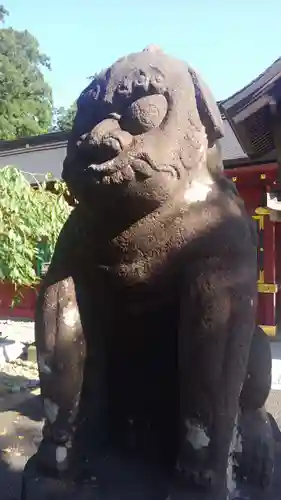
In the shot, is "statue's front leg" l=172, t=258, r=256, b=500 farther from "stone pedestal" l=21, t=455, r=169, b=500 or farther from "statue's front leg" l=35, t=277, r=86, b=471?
"statue's front leg" l=35, t=277, r=86, b=471

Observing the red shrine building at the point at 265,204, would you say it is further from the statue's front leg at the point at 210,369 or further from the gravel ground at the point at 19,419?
the statue's front leg at the point at 210,369

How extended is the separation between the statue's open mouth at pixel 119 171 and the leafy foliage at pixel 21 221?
3043 millimetres

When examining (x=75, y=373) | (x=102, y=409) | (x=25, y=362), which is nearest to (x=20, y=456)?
(x=102, y=409)

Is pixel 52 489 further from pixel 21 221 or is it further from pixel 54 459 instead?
pixel 21 221

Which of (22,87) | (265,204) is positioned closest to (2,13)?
(22,87)

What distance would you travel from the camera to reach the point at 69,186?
1.38 meters

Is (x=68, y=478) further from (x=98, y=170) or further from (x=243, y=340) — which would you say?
(x=98, y=170)

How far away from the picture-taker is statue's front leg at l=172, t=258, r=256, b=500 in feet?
4.46

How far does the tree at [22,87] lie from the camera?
67.6ft

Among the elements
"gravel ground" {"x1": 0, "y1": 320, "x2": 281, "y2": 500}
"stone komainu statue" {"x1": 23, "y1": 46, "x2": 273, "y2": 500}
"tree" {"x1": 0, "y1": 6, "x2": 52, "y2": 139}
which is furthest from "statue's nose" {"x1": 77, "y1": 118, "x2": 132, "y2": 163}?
"tree" {"x1": 0, "y1": 6, "x2": 52, "y2": 139}

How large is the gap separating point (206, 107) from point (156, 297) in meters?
0.52

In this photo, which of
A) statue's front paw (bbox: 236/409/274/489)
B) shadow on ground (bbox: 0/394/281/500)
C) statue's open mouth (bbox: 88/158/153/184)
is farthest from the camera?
shadow on ground (bbox: 0/394/281/500)

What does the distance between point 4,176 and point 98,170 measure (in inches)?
123

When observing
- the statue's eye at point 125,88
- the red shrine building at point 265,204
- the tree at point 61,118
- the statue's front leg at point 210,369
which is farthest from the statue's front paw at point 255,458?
the tree at point 61,118
